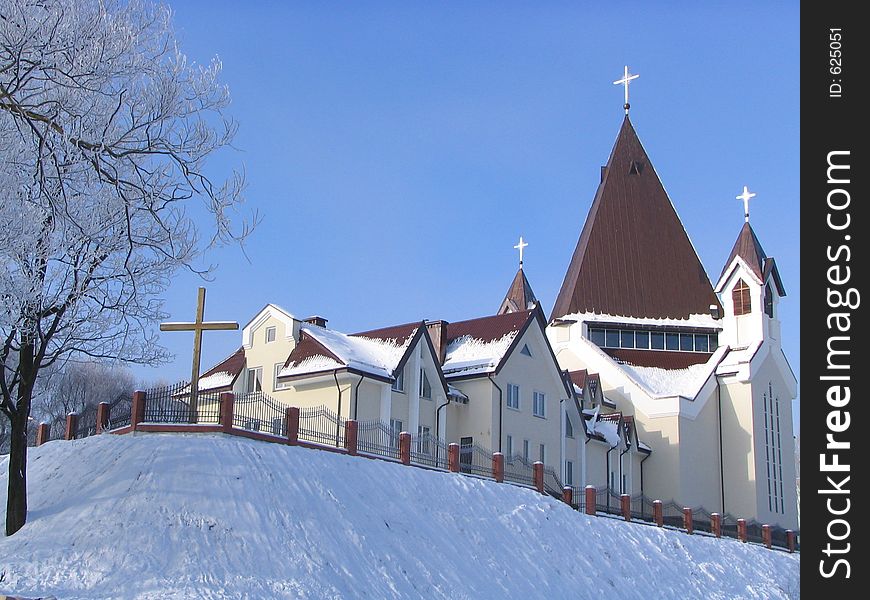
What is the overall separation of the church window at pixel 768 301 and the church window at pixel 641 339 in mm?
5599

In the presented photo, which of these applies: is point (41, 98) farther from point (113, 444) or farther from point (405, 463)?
point (405, 463)

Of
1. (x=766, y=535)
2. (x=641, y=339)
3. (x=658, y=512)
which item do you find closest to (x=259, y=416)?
(x=658, y=512)

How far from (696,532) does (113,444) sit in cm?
2216

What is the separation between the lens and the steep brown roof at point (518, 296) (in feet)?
206

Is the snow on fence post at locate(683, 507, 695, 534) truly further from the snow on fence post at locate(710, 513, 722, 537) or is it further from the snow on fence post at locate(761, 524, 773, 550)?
the snow on fence post at locate(761, 524, 773, 550)

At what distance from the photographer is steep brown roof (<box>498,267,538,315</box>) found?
2477 inches

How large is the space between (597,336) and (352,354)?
22663 mm

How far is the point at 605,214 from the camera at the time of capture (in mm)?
55625

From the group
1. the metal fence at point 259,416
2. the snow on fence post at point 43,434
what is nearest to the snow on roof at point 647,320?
the metal fence at point 259,416

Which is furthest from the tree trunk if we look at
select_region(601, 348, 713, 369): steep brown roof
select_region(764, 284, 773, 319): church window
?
select_region(764, 284, 773, 319): church window

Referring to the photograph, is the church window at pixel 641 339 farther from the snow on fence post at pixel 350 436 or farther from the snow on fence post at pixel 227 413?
the snow on fence post at pixel 227 413

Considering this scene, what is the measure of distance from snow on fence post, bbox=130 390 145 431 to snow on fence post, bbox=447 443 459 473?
8172 mm
